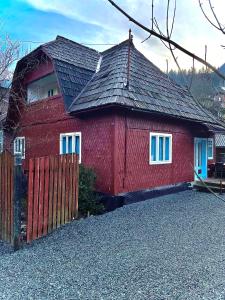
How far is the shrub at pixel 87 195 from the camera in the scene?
8.62 meters

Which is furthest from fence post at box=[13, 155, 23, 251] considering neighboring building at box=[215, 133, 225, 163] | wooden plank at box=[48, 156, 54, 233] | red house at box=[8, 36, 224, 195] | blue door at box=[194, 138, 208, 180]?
neighboring building at box=[215, 133, 225, 163]

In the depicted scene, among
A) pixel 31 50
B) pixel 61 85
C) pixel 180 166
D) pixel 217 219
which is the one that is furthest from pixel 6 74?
pixel 217 219

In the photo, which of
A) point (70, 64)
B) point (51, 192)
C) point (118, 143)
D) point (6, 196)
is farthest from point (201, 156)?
point (6, 196)

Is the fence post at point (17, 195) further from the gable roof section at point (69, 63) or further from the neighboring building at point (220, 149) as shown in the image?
the neighboring building at point (220, 149)

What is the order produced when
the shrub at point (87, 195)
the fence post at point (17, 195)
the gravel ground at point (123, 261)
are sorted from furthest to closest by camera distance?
the shrub at point (87, 195) < the fence post at point (17, 195) < the gravel ground at point (123, 261)

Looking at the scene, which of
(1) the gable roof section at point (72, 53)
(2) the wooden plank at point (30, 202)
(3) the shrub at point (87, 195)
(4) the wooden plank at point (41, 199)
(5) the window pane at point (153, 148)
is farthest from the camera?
(1) the gable roof section at point (72, 53)

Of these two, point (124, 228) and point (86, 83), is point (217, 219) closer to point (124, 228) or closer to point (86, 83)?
point (124, 228)

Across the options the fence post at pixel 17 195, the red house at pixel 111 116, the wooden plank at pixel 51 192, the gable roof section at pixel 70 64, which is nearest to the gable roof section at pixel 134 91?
the red house at pixel 111 116

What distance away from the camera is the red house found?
9867 millimetres

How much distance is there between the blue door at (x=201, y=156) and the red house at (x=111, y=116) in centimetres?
5

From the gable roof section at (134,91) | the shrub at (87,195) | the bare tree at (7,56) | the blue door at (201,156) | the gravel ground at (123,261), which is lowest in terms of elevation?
the gravel ground at (123,261)

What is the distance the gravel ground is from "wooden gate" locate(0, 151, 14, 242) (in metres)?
0.50

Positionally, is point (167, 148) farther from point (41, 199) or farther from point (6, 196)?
point (6, 196)

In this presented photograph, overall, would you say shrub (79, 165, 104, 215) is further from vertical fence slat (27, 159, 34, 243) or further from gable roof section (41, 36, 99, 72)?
gable roof section (41, 36, 99, 72)
